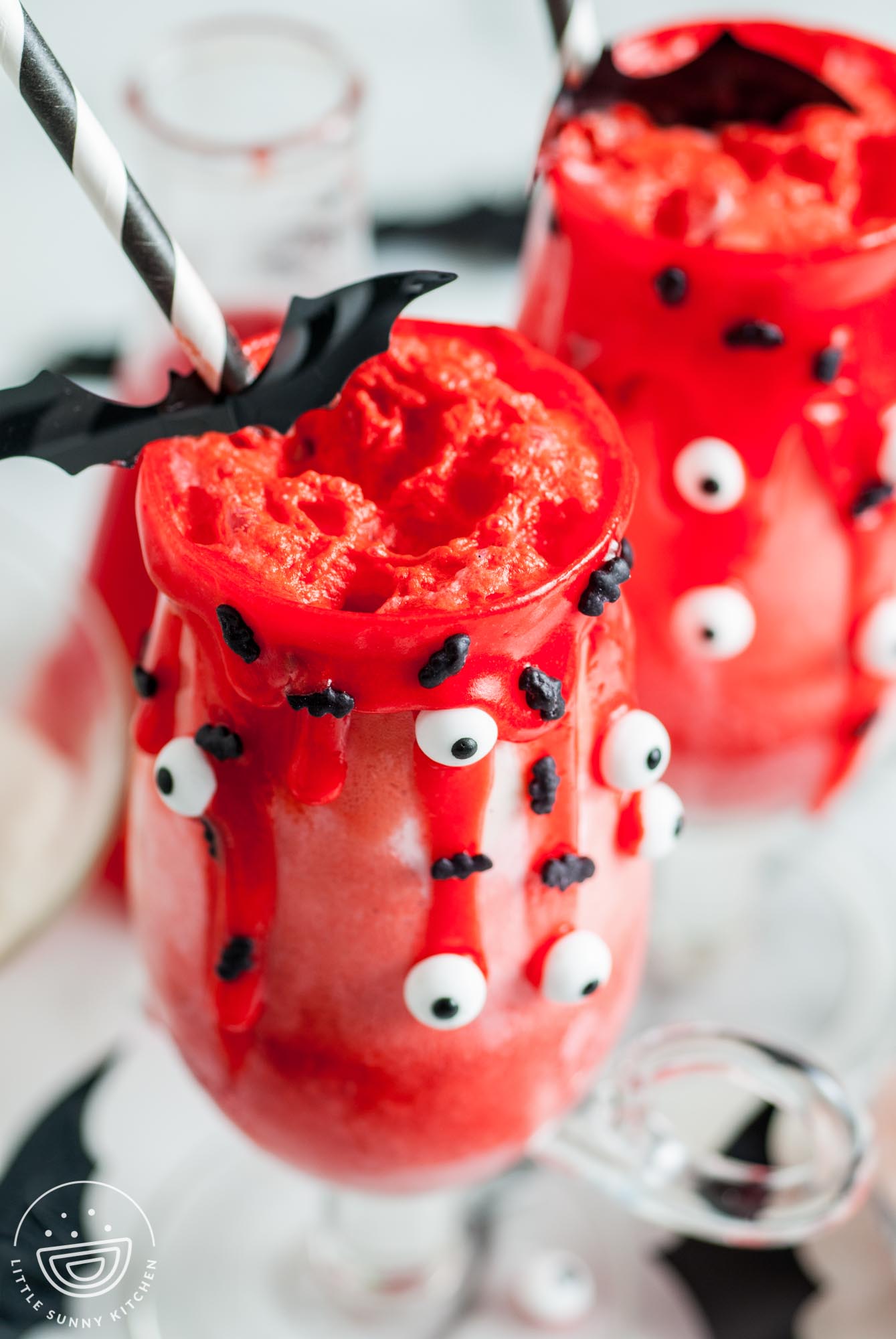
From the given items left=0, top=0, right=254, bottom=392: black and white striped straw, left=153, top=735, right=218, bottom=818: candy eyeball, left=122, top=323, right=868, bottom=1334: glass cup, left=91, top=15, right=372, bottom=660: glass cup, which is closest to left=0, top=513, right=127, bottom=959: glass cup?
left=91, top=15, right=372, bottom=660: glass cup

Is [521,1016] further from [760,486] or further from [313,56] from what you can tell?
[313,56]

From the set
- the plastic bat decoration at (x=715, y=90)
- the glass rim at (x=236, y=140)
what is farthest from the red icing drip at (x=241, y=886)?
the glass rim at (x=236, y=140)

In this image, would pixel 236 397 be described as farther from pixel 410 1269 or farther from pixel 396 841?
pixel 410 1269

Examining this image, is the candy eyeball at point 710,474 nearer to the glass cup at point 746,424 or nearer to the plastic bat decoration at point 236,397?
the glass cup at point 746,424

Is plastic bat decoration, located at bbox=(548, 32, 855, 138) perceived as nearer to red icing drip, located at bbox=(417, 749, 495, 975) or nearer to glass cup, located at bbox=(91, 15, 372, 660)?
glass cup, located at bbox=(91, 15, 372, 660)

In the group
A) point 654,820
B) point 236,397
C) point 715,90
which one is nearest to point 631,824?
point 654,820

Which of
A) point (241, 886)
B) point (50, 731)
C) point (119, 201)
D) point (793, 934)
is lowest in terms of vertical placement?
point (793, 934)
